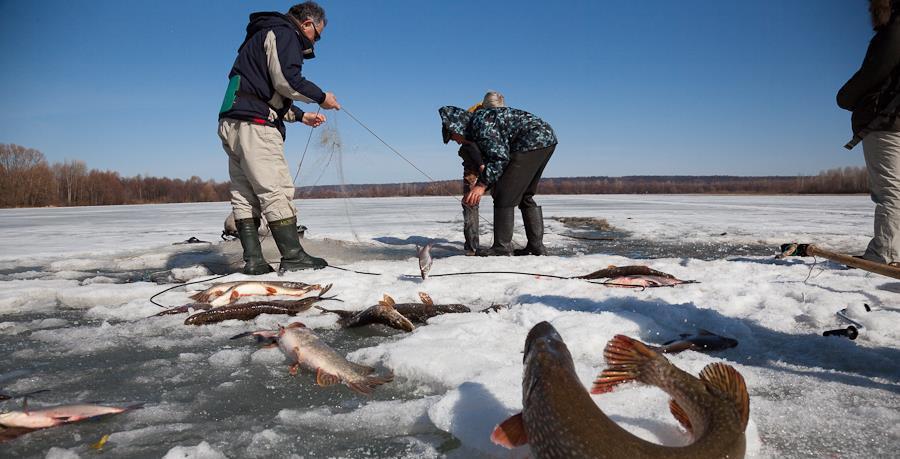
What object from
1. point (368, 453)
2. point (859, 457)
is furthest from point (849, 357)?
point (368, 453)

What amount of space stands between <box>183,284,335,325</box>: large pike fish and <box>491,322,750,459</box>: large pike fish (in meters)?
2.43

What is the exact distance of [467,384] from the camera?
6.91 ft

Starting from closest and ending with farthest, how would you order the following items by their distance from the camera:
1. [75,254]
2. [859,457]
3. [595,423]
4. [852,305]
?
[595,423] < [859,457] < [852,305] < [75,254]

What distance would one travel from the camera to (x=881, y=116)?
15.3 feet

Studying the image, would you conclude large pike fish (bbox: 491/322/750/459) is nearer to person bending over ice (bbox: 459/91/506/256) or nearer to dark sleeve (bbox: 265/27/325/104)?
dark sleeve (bbox: 265/27/325/104)

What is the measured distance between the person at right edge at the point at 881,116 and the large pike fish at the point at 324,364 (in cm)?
481

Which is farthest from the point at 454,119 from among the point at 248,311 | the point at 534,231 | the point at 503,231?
the point at 248,311

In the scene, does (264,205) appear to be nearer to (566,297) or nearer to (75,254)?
(566,297)

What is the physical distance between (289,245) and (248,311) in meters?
1.83

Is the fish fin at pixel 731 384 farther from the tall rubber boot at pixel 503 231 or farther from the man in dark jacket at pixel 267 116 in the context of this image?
the tall rubber boot at pixel 503 231

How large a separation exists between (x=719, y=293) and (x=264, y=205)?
4.23 metres

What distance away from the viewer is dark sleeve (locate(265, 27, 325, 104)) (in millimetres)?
4938

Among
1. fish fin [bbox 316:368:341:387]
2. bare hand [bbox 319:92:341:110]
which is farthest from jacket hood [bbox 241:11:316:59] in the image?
fish fin [bbox 316:368:341:387]

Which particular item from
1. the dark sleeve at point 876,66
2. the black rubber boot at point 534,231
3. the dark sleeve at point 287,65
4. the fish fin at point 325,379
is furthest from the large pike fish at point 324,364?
the dark sleeve at point 876,66
